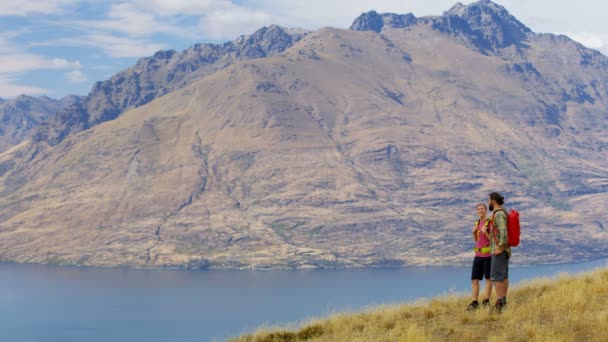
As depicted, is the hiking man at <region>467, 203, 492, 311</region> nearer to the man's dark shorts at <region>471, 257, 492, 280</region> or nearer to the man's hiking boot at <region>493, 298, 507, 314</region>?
the man's dark shorts at <region>471, 257, 492, 280</region>

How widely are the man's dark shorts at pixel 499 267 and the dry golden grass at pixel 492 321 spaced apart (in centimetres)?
104

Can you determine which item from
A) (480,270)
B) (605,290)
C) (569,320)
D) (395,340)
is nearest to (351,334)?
(395,340)

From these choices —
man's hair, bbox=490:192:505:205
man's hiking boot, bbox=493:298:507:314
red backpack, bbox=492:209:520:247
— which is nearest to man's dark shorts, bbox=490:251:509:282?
red backpack, bbox=492:209:520:247

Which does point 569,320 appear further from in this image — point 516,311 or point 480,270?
point 480,270

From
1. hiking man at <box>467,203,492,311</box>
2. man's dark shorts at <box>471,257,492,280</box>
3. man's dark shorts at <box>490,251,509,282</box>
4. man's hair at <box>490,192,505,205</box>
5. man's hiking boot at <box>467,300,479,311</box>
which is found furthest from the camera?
man's hiking boot at <box>467,300,479,311</box>

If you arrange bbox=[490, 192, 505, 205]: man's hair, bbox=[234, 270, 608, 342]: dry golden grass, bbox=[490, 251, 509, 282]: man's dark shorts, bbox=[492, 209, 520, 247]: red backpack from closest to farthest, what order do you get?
bbox=[234, 270, 608, 342]: dry golden grass < bbox=[492, 209, 520, 247]: red backpack < bbox=[490, 251, 509, 282]: man's dark shorts < bbox=[490, 192, 505, 205]: man's hair

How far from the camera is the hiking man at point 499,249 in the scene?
22938 millimetres

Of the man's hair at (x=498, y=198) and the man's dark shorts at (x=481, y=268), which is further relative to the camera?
the man's dark shorts at (x=481, y=268)

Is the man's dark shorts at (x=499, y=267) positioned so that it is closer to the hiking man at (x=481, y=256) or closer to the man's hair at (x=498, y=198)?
the hiking man at (x=481, y=256)

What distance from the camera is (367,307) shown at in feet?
94.5

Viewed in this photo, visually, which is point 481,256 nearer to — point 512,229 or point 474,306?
point 474,306

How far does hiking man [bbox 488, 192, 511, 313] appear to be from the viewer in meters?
22.9

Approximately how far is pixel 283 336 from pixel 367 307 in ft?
16.6

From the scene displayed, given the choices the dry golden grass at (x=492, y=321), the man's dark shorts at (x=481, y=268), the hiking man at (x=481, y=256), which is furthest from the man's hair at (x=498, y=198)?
the dry golden grass at (x=492, y=321)
